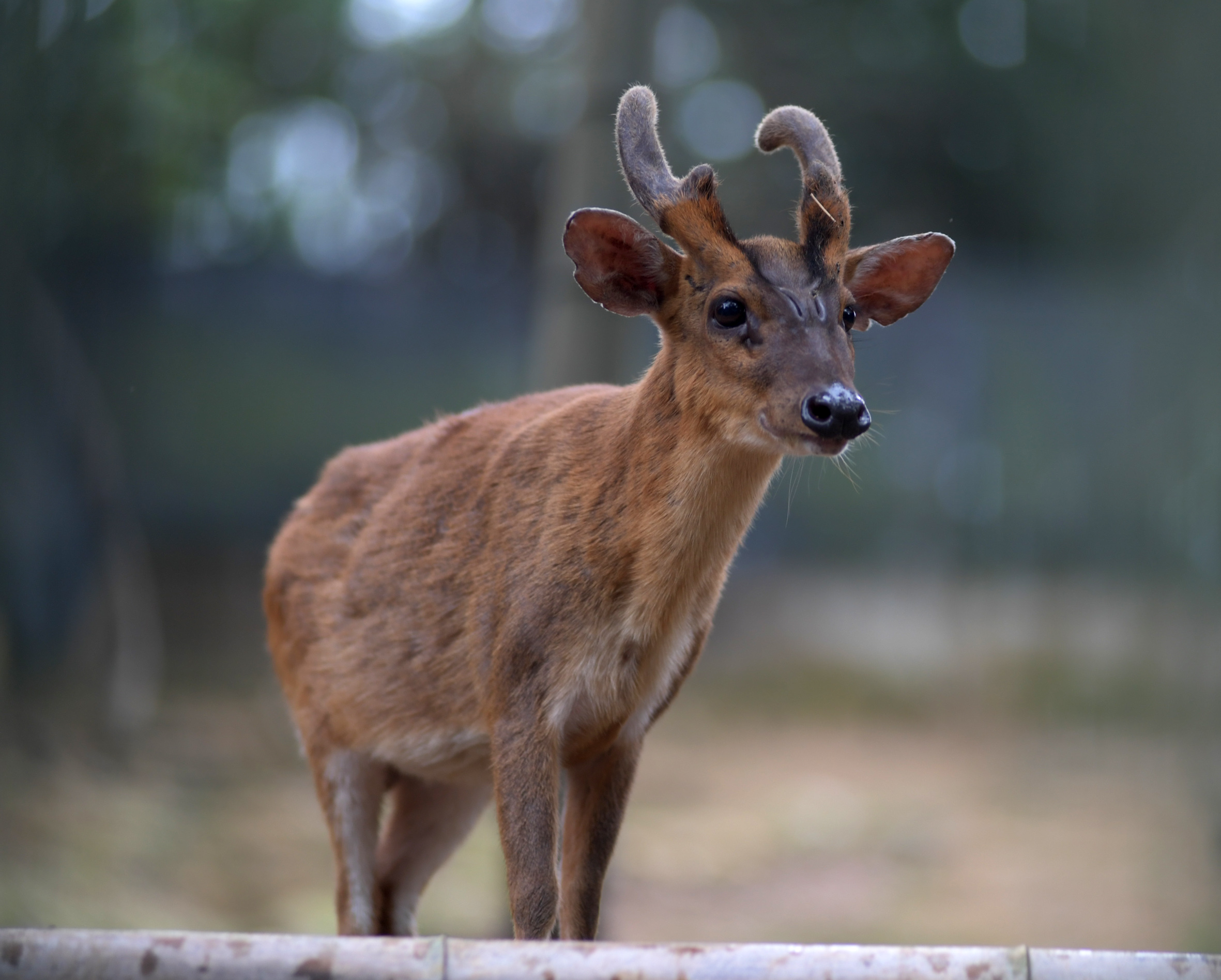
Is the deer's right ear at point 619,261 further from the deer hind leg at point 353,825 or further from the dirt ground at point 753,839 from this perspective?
the dirt ground at point 753,839

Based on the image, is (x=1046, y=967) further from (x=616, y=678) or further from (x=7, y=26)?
(x=7, y=26)

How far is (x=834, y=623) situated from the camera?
10.8 metres

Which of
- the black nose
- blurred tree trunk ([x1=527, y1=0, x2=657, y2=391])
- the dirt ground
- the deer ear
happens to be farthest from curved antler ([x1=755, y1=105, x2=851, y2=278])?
the dirt ground

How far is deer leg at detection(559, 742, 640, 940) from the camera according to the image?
3270mm

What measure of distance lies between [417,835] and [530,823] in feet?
3.50

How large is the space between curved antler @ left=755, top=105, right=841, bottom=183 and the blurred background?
468 centimetres

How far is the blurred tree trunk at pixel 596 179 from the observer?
5559mm

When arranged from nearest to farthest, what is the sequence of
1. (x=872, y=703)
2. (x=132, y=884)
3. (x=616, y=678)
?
(x=616, y=678) → (x=132, y=884) → (x=872, y=703)

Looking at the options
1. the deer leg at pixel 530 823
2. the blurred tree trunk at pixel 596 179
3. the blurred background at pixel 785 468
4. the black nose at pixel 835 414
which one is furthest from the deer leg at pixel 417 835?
the blurred background at pixel 785 468

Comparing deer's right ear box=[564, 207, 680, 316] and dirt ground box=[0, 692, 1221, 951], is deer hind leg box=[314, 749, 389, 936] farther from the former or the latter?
dirt ground box=[0, 692, 1221, 951]

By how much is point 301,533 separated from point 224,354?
670cm

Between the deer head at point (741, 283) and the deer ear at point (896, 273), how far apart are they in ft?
0.03

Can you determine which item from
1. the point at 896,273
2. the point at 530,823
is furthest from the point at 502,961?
the point at 896,273

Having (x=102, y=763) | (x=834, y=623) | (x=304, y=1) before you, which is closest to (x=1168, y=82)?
(x=834, y=623)
